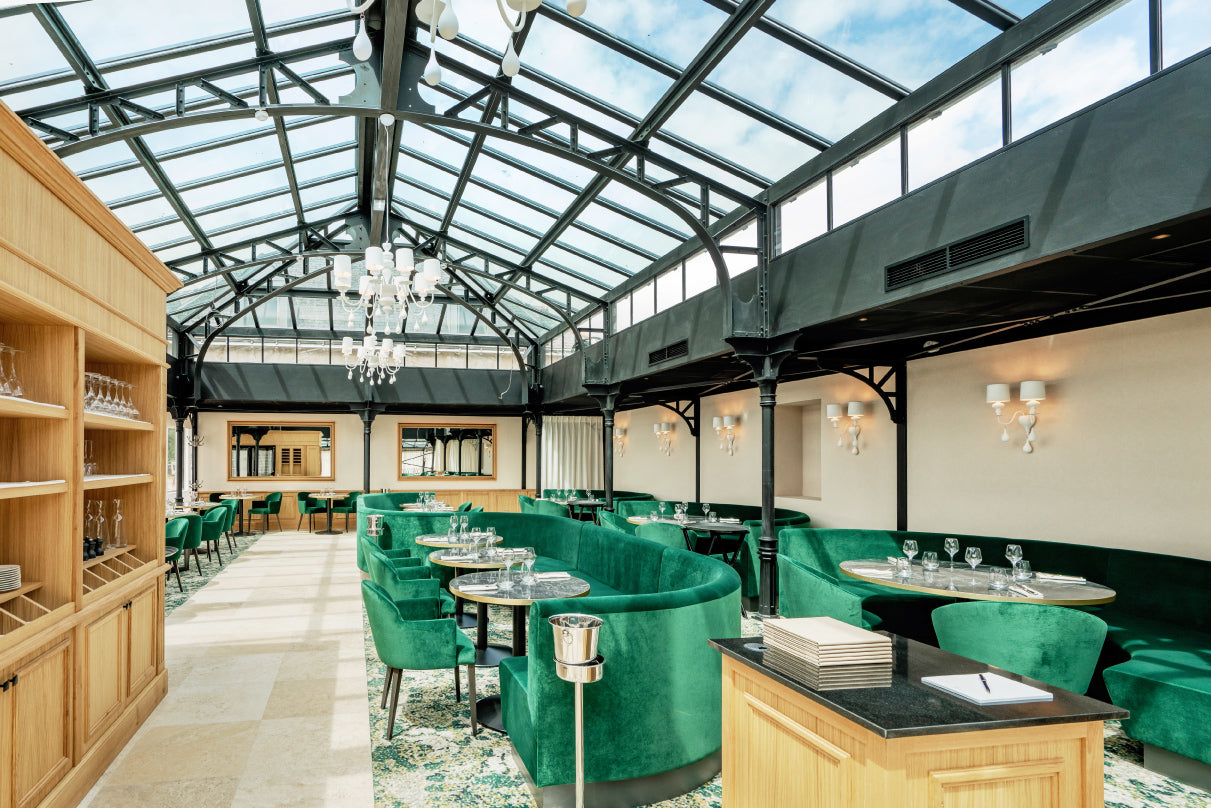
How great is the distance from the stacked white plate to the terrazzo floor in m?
1.10

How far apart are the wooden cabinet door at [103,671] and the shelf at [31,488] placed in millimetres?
767

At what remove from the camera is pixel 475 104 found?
6.72 metres

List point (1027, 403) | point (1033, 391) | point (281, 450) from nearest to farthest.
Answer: point (1033, 391), point (1027, 403), point (281, 450)

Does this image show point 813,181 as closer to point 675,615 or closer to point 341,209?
point 675,615

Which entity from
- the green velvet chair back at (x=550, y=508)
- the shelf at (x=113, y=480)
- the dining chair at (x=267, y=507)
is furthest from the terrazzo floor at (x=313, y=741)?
the dining chair at (x=267, y=507)

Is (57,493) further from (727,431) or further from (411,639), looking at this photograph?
(727,431)

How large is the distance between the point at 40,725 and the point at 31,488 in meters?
1.01

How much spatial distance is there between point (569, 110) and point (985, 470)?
5069 mm

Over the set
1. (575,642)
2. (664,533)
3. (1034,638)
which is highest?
(575,642)

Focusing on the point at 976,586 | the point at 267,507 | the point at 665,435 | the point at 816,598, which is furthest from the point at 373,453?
the point at 976,586

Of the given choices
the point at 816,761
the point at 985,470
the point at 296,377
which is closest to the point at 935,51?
the point at 985,470

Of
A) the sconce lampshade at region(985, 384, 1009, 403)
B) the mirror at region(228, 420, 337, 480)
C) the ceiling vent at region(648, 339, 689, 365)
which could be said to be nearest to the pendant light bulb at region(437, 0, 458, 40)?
the sconce lampshade at region(985, 384, 1009, 403)

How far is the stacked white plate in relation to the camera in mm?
2989

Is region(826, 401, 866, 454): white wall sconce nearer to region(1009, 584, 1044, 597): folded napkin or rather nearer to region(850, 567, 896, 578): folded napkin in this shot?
region(850, 567, 896, 578): folded napkin
